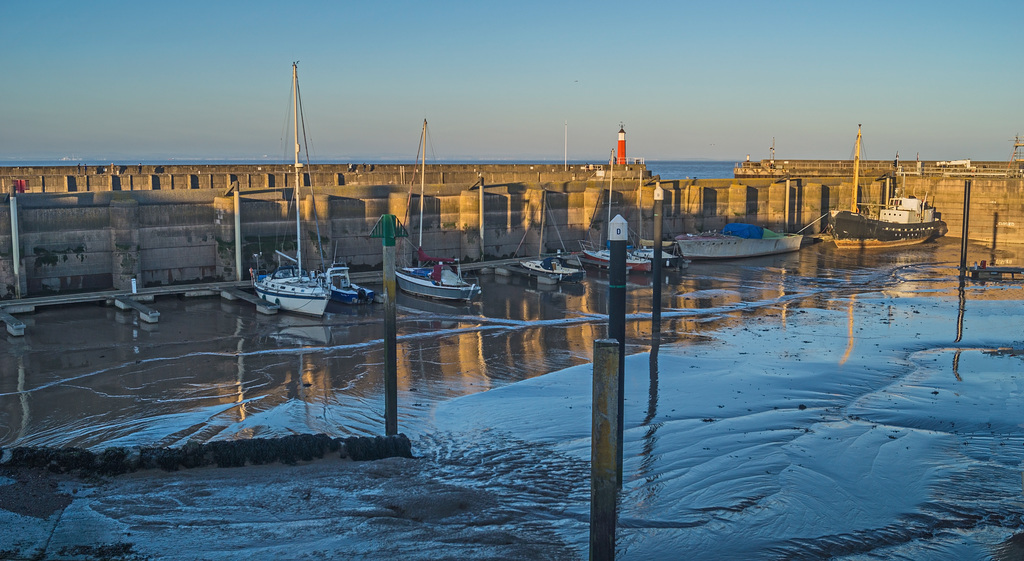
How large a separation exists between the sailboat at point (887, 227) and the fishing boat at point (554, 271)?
59.6 feet

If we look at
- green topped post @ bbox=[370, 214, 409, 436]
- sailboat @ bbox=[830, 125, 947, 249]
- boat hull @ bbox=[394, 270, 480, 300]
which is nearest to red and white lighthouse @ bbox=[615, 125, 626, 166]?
sailboat @ bbox=[830, 125, 947, 249]

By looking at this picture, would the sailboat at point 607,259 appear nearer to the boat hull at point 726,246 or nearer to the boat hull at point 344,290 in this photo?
the boat hull at point 726,246

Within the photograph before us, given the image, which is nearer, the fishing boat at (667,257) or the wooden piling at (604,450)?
the wooden piling at (604,450)

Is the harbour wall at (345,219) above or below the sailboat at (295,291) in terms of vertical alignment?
above

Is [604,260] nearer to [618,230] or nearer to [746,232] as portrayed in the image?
[746,232]

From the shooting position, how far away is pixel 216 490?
9.84 meters

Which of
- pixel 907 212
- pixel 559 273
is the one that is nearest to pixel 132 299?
pixel 559 273

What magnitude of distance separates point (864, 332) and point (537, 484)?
44.0 ft

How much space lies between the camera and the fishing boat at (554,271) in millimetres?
29609

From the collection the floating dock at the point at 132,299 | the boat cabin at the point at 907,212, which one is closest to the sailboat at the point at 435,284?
the floating dock at the point at 132,299

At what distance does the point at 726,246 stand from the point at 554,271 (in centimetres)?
1099

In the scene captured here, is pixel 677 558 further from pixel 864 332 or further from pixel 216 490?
pixel 864 332

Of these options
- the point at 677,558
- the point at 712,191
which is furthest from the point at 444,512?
the point at 712,191

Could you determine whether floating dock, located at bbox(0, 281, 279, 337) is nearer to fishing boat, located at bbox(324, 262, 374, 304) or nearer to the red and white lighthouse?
fishing boat, located at bbox(324, 262, 374, 304)
